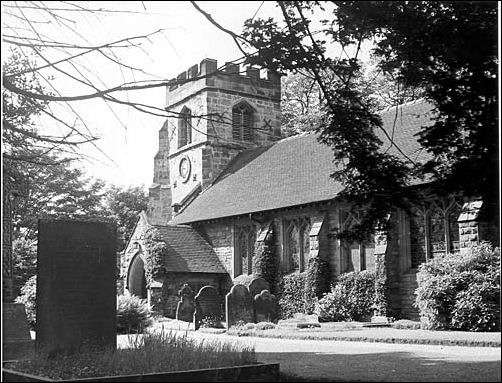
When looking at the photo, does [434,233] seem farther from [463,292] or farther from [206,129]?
[206,129]

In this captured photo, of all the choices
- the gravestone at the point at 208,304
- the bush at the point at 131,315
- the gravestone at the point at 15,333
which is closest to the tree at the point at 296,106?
the gravestone at the point at 15,333

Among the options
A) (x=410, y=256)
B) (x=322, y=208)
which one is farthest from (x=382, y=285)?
(x=322, y=208)

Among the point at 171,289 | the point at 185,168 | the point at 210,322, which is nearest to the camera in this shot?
the point at 210,322

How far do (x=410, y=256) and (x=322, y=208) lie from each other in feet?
12.2

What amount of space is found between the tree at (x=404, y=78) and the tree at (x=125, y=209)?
834 inches

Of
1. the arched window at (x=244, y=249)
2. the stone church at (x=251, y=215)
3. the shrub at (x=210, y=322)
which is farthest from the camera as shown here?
the arched window at (x=244, y=249)

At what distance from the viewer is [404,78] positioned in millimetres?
9180

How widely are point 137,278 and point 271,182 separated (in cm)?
737

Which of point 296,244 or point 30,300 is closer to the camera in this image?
point 30,300

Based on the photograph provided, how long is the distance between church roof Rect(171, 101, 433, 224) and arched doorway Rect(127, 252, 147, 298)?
2536 millimetres

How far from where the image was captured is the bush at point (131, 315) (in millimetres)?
18453

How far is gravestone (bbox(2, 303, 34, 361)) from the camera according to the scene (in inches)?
389

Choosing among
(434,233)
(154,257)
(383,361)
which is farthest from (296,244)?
(383,361)

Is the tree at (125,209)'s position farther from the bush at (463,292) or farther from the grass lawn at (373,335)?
the bush at (463,292)
